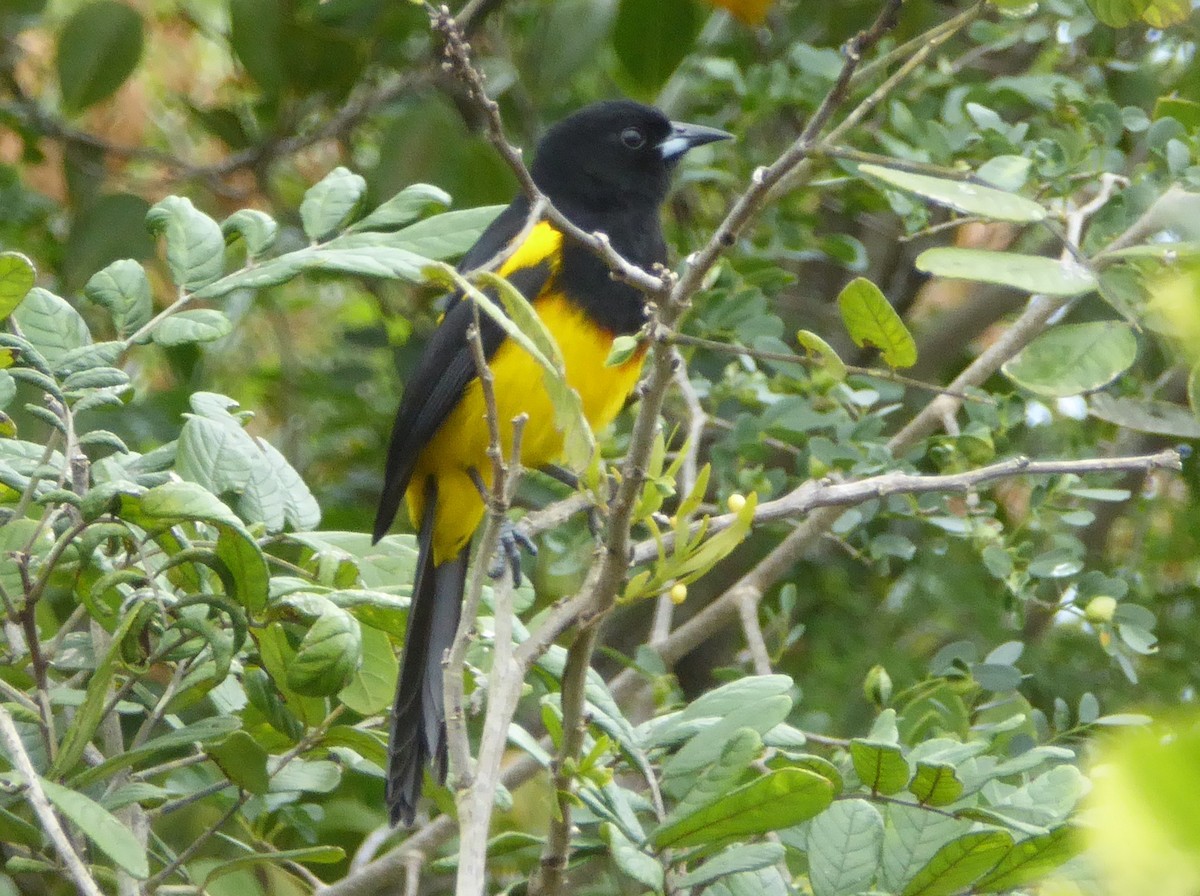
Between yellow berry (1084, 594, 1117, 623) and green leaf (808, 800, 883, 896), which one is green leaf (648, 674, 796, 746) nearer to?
green leaf (808, 800, 883, 896)

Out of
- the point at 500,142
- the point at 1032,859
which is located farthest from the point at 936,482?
the point at 500,142

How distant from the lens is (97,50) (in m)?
3.24

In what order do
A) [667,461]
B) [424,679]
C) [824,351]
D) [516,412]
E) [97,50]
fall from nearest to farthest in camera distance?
[824,351]
[424,679]
[516,412]
[97,50]
[667,461]

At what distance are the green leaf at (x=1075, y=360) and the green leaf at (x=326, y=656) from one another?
2.34ft

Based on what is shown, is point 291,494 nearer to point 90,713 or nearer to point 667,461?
point 90,713

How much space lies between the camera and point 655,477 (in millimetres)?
1322

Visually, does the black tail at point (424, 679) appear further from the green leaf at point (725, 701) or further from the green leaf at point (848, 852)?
the green leaf at point (848, 852)

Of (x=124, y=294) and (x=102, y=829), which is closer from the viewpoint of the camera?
(x=102, y=829)

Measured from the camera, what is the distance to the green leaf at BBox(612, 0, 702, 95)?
3.08 m

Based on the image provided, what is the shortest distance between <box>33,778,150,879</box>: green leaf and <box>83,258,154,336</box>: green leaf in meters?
0.60

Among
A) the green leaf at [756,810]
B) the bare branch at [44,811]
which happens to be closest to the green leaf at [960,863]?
the green leaf at [756,810]

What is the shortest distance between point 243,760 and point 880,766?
608 mm

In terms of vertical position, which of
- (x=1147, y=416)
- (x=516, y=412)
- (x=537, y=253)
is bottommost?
(x=516, y=412)

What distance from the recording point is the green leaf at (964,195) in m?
1.00
